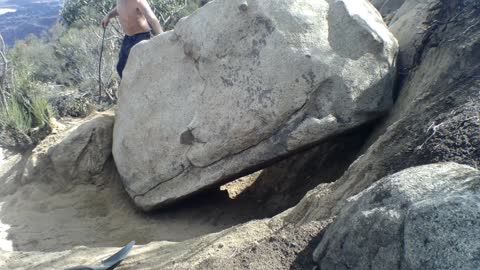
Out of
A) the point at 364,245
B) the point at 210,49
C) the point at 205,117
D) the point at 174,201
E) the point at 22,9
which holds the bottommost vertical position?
the point at 174,201

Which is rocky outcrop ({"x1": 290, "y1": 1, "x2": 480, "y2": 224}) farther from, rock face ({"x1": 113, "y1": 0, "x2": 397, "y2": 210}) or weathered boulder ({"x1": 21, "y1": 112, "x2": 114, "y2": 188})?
weathered boulder ({"x1": 21, "y1": 112, "x2": 114, "y2": 188})

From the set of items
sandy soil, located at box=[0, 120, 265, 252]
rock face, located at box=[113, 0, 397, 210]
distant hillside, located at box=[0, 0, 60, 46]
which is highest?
distant hillside, located at box=[0, 0, 60, 46]

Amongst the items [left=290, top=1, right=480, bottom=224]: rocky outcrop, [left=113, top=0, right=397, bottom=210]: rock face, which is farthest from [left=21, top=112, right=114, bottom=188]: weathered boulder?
[left=290, top=1, right=480, bottom=224]: rocky outcrop

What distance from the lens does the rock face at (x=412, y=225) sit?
179 cm

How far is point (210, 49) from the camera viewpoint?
4340 mm

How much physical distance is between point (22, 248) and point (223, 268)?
8.95 feet

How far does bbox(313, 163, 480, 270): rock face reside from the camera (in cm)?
179

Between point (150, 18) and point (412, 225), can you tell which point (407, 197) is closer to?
point (412, 225)

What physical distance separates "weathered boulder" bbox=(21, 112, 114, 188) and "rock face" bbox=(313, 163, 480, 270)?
363cm

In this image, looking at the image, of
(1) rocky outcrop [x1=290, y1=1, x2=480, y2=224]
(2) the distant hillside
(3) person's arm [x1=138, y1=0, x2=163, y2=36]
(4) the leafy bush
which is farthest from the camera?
(2) the distant hillside

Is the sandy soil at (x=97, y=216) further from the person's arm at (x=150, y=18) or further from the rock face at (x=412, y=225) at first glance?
the rock face at (x=412, y=225)

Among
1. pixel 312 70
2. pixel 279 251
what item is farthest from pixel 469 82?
pixel 279 251

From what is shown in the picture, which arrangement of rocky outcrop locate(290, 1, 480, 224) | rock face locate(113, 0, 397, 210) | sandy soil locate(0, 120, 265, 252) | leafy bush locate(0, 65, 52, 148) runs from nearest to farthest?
rocky outcrop locate(290, 1, 480, 224)
rock face locate(113, 0, 397, 210)
sandy soil locate(0, 120, 265, 252)
leafy bush locate(0, 65, 52, 148)

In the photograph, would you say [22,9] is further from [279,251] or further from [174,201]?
[279,251]
